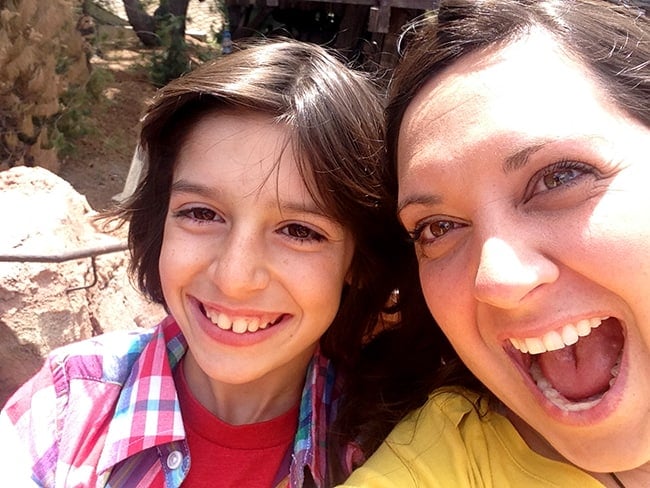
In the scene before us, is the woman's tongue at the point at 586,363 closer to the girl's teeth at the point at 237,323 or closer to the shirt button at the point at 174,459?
the girl's teeth at the point at 237,323

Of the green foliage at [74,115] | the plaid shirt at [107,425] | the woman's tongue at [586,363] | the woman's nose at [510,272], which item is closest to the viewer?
the woman's nose at [510,272]

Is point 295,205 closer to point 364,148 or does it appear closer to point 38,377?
point 364,148

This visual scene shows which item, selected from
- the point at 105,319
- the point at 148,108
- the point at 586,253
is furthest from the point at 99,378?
the point at 105,319

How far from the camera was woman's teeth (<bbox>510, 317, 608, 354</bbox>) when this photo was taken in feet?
3.53

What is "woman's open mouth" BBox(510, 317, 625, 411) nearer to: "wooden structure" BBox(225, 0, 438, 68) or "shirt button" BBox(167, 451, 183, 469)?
"shirt button" BBox(167, 451, 183, 469)

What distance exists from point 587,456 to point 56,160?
5499 millimetres

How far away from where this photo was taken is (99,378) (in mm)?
1618

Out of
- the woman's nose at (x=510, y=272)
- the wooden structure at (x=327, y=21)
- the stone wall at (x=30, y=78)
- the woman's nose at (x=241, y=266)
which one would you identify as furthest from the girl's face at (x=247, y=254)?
the wooden structure at (x=327, y=21)

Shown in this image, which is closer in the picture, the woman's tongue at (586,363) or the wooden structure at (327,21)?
the woman's tongue at (586,363)

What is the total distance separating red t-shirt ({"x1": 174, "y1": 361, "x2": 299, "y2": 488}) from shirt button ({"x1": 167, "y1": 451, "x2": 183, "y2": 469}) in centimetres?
4

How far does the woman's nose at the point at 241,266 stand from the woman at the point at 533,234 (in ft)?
1.07

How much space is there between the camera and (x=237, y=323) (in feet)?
4.82

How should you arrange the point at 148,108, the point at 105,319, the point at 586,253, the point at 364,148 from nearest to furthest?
1. the point at 586,253
2. the point at 364,148
3. the point at 148,108
4. the point at 105,319

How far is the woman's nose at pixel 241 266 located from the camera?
1391 mm
